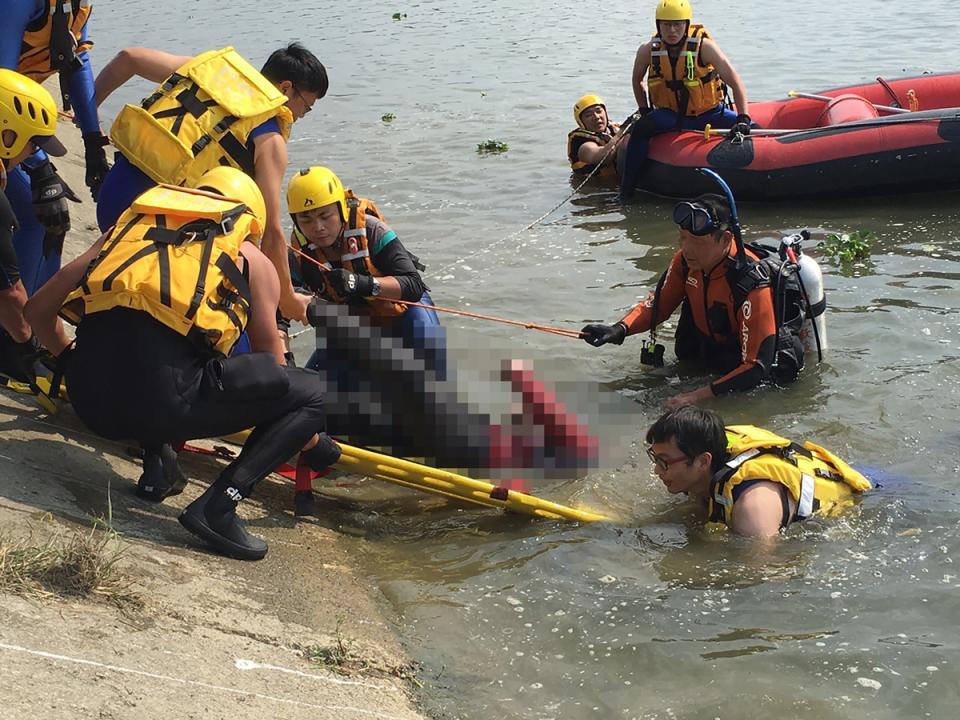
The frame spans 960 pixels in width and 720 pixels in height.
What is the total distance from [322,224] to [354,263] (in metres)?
0.27

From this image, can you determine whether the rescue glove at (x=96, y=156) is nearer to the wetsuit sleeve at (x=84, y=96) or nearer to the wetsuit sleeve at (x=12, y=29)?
the wetsuit sleeve at (x=84, y=96)

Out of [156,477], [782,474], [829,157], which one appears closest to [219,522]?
[156,477]

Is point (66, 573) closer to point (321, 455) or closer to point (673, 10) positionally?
point (321, 455)

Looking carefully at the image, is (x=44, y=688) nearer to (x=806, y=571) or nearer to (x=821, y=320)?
(x=806, y=571)

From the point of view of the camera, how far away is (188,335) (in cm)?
399

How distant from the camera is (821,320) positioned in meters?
6.61

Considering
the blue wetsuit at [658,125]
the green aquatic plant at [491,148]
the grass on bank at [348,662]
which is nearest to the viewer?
the grass on bank at [348,662]

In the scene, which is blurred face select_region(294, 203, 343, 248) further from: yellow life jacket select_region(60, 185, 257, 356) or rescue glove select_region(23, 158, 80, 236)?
yellow life jacket select_region(60, 185, 257, 356)

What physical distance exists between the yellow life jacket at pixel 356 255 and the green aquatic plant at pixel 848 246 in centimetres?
448

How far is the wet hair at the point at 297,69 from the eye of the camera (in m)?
5.43

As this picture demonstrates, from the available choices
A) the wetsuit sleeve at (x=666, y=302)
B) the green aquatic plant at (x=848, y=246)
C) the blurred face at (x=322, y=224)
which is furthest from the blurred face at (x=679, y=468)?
the green aquatic plant at (x=848, y=246)

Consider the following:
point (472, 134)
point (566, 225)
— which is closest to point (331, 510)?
point (566, 225)

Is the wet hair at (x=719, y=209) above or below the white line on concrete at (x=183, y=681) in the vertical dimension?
above

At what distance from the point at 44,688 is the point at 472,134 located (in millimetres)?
12520
